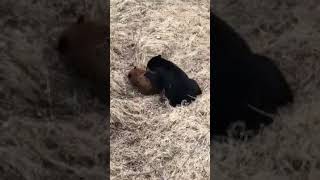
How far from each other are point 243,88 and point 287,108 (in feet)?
0.64

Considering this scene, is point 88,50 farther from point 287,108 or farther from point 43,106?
point 287,108

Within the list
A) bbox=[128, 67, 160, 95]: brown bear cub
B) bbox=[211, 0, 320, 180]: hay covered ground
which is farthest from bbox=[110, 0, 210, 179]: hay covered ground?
bbox=[211, 0, 320, 180]: hay covered ground

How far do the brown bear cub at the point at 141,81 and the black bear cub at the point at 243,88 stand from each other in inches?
10.1

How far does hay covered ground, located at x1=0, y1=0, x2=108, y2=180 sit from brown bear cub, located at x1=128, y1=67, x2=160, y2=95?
0.57 feet

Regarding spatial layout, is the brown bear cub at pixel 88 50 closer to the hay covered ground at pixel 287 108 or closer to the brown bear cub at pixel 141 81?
the brown bear cub at pixel 141 81

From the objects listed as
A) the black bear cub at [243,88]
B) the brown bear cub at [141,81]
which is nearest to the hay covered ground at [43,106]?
the brown bear cub at [141,81]

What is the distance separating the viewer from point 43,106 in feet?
6.23

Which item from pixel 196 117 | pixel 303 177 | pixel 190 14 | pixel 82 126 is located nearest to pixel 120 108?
pixel 82 126

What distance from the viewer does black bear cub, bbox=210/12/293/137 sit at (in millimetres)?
1932

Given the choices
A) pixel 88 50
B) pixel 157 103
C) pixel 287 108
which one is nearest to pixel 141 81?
pixel 157 103

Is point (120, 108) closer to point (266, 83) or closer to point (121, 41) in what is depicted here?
point (121, 41)

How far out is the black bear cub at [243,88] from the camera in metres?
1.93

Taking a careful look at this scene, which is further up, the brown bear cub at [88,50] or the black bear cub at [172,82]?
the brown bear cub at [88,50]

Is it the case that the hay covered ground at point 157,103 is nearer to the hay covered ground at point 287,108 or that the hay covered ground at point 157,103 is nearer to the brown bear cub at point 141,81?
the brown bear cub at point 141,81
